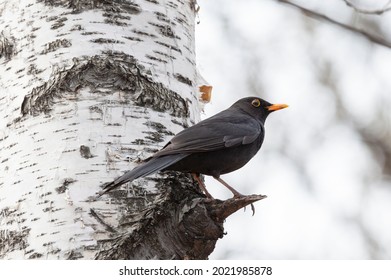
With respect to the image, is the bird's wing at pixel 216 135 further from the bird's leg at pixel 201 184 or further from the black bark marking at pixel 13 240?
the black bark marking at pixel 13 240

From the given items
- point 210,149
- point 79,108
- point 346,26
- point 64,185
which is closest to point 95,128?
point 79,108

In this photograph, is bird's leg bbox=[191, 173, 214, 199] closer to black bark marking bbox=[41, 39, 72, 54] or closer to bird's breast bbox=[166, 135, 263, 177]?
bird's breast bbox=[166, 135, 263, 177]

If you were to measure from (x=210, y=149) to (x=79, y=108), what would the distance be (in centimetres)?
79

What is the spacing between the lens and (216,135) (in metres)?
3.36

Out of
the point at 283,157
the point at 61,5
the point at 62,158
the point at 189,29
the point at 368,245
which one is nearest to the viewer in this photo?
the point at 62,158

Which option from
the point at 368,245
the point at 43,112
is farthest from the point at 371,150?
the point at 368,245

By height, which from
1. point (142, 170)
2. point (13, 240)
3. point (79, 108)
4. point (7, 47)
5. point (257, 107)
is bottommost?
point (13, 240)

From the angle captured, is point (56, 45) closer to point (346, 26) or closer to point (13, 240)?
point (13, 240)

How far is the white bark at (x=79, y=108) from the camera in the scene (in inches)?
97.7

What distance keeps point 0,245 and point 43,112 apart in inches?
21.6

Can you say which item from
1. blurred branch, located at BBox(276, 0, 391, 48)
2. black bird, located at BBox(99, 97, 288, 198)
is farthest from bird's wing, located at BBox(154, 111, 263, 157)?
blurred branch, located at BBox(276, 0, 391, 48)

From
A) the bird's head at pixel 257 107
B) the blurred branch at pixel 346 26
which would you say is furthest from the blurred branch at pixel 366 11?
the bird's head at pixel 257 107

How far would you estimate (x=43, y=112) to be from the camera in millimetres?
2725

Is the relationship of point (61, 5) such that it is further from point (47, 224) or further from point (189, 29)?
point (47, 224)
